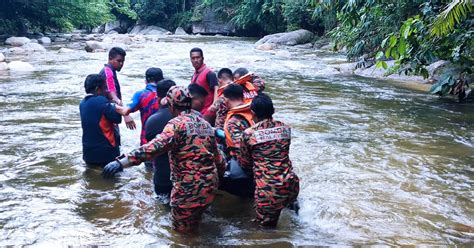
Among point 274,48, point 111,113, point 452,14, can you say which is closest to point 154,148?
point 111,113

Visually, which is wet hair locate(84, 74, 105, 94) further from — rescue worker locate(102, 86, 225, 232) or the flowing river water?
rescue worker locate(102, 86, 225, 232)

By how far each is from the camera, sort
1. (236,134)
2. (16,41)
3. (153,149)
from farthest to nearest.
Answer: (16,41) < (236,134) < (153,149)

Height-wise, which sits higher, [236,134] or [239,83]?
[239,83]

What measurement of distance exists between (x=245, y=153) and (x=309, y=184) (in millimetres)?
1655

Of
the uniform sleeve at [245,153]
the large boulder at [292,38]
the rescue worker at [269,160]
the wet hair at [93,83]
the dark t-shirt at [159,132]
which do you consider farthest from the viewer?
the large boulder at [292,38]

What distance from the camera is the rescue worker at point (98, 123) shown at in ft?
17.4

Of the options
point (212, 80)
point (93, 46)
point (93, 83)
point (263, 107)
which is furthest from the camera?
point (93, 46)

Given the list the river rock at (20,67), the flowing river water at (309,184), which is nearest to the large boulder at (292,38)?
the river rock at (20,67)

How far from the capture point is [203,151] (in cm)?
397

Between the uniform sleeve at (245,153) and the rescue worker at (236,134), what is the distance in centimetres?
10

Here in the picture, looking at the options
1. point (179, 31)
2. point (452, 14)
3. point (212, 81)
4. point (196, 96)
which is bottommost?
point (179, 31)

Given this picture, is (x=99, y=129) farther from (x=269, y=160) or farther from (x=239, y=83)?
(x=269, y=160)

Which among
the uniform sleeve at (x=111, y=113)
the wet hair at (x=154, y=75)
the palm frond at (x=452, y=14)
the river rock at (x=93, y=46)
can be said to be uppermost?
the palm frond at (x=452, y=14)

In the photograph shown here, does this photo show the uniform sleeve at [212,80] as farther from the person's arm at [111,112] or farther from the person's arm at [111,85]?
the person's arm at [111,112]
